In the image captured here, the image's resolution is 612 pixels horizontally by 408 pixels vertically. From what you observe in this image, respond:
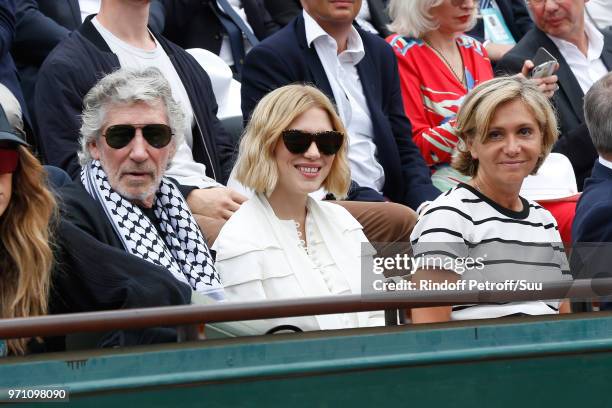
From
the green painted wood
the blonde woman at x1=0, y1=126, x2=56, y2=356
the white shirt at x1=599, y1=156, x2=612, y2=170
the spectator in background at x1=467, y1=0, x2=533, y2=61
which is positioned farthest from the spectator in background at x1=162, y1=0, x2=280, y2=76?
the green painted wood

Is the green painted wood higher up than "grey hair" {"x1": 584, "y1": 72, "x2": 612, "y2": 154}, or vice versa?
"grey hair" {"x1": 584, "y1": 72, "x2": 612, "y2": 154}

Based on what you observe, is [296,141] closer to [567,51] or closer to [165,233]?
[165,233]

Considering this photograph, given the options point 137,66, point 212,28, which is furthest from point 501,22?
point 137,66

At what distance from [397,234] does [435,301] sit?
4.10 ft

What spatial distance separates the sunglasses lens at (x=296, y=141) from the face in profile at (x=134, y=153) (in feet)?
1.17

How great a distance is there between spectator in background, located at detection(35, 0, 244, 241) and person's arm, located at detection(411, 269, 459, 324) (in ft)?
3.03

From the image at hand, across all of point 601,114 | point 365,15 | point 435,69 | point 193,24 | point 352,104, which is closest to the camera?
point 601,114

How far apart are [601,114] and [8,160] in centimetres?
183

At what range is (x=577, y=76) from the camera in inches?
213

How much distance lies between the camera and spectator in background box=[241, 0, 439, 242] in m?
4.61

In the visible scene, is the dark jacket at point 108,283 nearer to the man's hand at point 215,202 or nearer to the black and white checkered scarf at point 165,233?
the black and white checkered scarf at point 165,233

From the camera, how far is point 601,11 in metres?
6.84

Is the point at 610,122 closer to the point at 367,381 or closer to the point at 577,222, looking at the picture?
the point at 577,222

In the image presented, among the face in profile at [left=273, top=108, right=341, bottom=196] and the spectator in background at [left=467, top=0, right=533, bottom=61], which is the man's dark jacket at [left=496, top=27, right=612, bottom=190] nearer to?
the spectator in background at [left=467, top=0, right=533, bottom=61]
